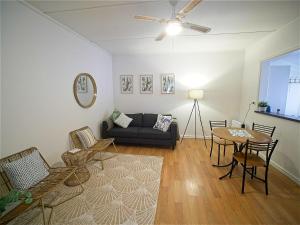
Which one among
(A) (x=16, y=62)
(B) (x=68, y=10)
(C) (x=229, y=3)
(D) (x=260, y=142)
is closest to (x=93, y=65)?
(B) (x=68, y=10)

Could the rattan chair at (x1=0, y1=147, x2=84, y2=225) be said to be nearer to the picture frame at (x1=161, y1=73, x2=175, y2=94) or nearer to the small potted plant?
the picture frame at (x1=161, y1=73, x2=175, y2=94)

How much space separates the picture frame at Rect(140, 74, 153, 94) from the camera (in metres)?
4.66

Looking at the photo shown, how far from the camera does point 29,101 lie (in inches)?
84.5

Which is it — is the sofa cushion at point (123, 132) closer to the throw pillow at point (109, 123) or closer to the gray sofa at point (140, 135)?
the gray sofa at point (140, 135)

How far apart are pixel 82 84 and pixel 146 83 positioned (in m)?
1.97

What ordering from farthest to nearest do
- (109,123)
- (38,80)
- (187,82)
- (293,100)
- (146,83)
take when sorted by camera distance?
(146,83), (187,82), (109,123), (293,100), (38,80)

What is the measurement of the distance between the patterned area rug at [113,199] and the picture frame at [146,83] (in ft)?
7.98

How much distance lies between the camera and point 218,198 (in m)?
2.08

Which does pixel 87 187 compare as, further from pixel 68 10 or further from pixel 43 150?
pixel 68 10

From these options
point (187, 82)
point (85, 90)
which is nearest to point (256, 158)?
point (187, 82)

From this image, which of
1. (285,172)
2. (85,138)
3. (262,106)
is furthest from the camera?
(262,106)

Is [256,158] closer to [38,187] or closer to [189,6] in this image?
[189,6]

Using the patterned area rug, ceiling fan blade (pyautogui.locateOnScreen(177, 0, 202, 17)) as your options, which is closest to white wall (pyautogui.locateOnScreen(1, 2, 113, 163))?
the patterned area rug

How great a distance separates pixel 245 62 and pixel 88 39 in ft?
13.7
